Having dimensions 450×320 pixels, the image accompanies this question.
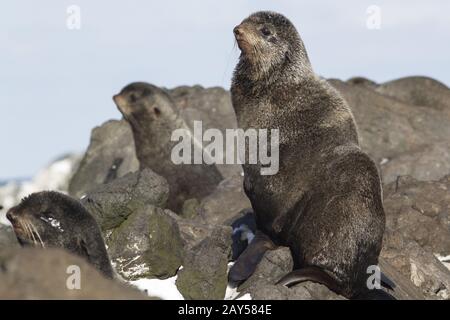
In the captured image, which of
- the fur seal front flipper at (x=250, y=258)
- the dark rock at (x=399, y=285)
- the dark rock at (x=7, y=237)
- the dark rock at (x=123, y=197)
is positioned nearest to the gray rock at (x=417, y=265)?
the dark rock at (x=399, y=285)

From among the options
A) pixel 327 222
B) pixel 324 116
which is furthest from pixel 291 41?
pixel 327 222

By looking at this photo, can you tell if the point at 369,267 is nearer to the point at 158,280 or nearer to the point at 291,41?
the point at 158,280

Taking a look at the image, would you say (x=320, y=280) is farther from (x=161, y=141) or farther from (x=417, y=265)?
(x=161, y=141)

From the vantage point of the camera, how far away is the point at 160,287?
10203 millimetres

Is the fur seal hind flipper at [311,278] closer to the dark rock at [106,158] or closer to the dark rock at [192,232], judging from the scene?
the dark rock at [192,232]

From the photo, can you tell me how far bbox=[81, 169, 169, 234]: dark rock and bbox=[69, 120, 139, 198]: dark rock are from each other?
912 centimetres

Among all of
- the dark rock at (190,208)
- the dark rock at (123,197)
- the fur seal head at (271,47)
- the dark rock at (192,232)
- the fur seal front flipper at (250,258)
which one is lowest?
the dark rock at (190,208)

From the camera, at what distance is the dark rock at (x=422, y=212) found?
12859 mm

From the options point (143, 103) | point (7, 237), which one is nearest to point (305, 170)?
point (7, 237)

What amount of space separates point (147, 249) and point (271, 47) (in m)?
2.76

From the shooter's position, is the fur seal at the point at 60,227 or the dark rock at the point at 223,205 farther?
the dark rock at the point at 223,205

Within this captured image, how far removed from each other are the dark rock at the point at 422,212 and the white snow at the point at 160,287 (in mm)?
3206

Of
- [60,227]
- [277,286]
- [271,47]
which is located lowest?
[277,286]
